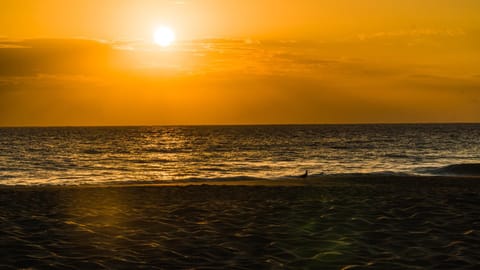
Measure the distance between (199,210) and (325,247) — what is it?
5.84 meters

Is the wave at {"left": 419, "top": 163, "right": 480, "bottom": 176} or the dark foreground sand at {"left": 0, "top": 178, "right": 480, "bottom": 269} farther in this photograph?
the wave at {"left": 419, "top": 163, "right": 480, "bottom": 176}

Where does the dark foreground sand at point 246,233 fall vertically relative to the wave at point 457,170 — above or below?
above

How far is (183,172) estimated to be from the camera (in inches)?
1779

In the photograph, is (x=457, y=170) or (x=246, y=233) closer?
(x=246, y=233)

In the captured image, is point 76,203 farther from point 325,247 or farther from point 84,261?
point 325,247

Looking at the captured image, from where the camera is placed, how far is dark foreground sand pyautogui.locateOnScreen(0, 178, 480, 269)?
903cm

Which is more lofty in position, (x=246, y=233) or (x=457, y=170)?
(x=246, y=233)

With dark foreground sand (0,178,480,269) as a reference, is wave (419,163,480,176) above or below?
below

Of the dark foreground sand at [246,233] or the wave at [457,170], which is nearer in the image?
the dark foreground sand at [246,233]

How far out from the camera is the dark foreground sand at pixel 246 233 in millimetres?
9031

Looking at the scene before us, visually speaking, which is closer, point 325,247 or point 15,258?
point 15,258

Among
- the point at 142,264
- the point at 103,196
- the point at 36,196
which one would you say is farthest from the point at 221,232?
the point at 36,196

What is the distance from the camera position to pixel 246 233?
11.4m

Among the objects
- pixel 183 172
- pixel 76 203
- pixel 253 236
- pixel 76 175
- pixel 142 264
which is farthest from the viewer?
pixel 183 172
